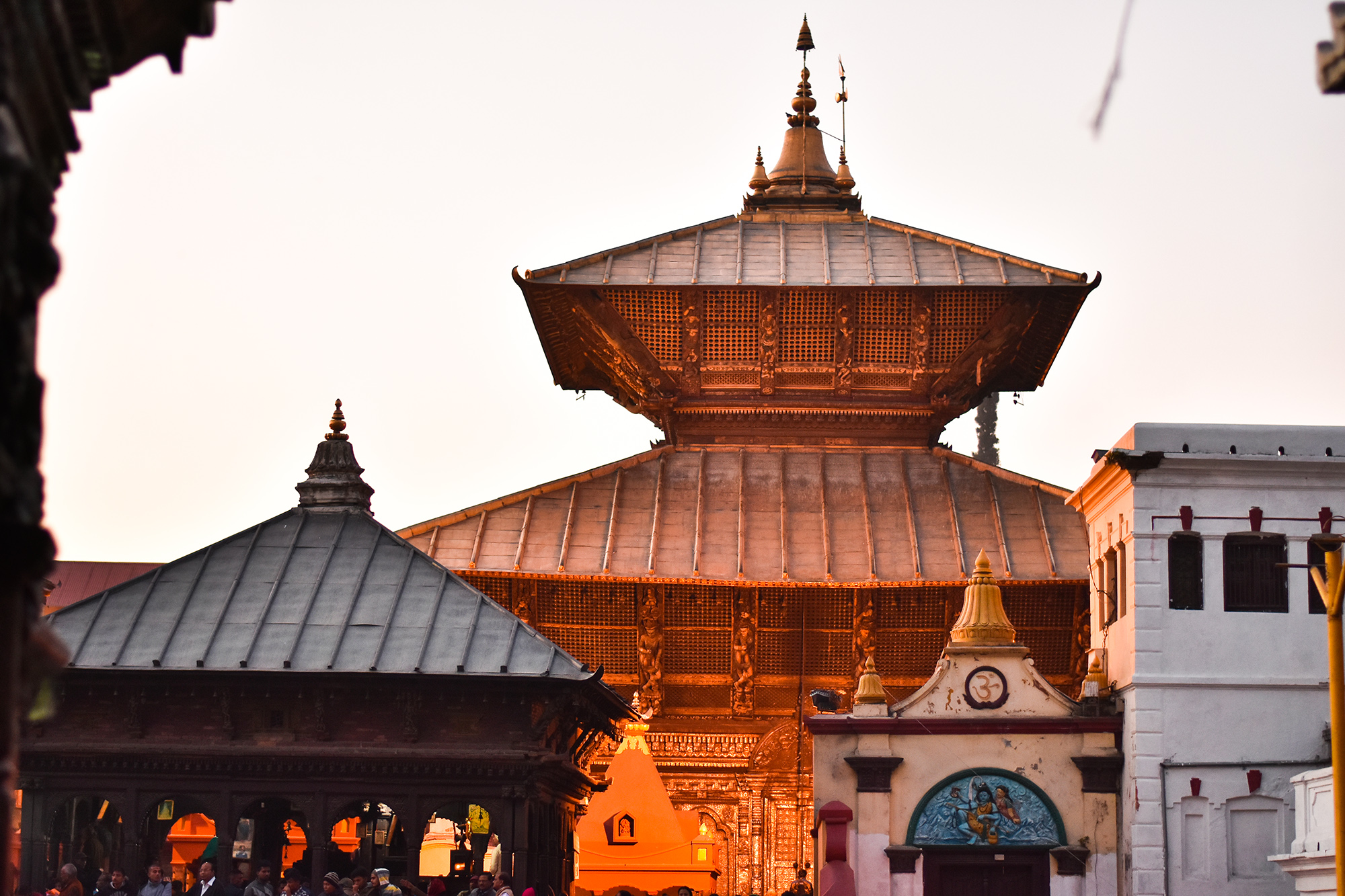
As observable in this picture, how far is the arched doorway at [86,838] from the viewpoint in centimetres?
2872

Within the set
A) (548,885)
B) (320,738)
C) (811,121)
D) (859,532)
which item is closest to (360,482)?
(320,738)

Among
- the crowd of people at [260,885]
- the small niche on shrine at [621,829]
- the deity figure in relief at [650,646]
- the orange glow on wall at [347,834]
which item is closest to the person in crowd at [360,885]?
the crowd of people at [260,885]

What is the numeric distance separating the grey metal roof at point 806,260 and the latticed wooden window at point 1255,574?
13117 mm

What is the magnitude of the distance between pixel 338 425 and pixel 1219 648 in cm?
1526

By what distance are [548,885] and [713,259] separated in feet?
58.5

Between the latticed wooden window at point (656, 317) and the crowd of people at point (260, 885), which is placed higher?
the latticed wooden window at point (656, 317)

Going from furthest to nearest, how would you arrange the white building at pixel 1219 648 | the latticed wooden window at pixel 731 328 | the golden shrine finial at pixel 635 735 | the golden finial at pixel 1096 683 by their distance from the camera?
the latticed wooden window at pixel 731 328, the golden shrine finial at pixel 635 735, the golden finial at pixel 1096 683, the white building at pixel 1219 648

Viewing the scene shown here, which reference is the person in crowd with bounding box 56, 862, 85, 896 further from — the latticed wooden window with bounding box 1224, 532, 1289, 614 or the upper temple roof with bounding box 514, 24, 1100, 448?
the upper temple roof with bounding box 514, 24, 1100, 448

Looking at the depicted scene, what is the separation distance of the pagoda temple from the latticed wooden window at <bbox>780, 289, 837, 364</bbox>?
0.15 feet

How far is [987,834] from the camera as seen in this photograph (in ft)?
94.5

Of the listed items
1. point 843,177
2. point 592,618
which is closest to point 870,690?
point 592,618

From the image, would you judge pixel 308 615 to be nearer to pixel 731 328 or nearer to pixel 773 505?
pixel 773 505

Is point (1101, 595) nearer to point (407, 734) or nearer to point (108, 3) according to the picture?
point (407, 734)

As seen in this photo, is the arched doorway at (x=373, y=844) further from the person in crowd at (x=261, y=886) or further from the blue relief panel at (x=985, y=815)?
the blue relief panel at (x=985, y=815)
